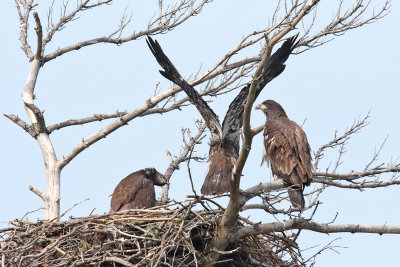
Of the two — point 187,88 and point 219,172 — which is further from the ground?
point 187,88

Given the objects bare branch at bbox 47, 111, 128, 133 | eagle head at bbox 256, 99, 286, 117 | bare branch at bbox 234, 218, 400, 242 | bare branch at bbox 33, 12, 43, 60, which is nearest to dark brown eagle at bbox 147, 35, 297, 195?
eagle head at bbox 256, 99, 286, 117

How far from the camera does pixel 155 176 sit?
1136 centimetres

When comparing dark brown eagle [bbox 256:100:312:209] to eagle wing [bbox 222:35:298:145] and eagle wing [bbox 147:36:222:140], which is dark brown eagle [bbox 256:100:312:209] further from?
eagle wing [bbox 147:36:222:140]

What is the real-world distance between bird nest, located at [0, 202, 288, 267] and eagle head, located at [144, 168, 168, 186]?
1837 millimetres

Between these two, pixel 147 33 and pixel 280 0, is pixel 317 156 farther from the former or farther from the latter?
pixel 147 33

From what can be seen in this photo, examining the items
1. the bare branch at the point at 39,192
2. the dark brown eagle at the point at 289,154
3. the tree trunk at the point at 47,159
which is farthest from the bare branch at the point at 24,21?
the dark brown eagle at the point at 289,154

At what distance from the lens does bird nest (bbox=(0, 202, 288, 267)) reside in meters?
8.56

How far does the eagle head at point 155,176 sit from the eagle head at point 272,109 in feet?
6.25

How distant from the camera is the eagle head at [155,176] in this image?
36.8 feet

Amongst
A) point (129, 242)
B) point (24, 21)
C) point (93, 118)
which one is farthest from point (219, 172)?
point (24, 21)

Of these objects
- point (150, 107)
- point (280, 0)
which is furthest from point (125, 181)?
point (280, 0)

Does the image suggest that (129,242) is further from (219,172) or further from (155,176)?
(155,176)

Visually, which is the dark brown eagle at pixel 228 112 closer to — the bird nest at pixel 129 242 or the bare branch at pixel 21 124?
the bird nest at pixel 129 242

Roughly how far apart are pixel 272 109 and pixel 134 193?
98.0 inches
